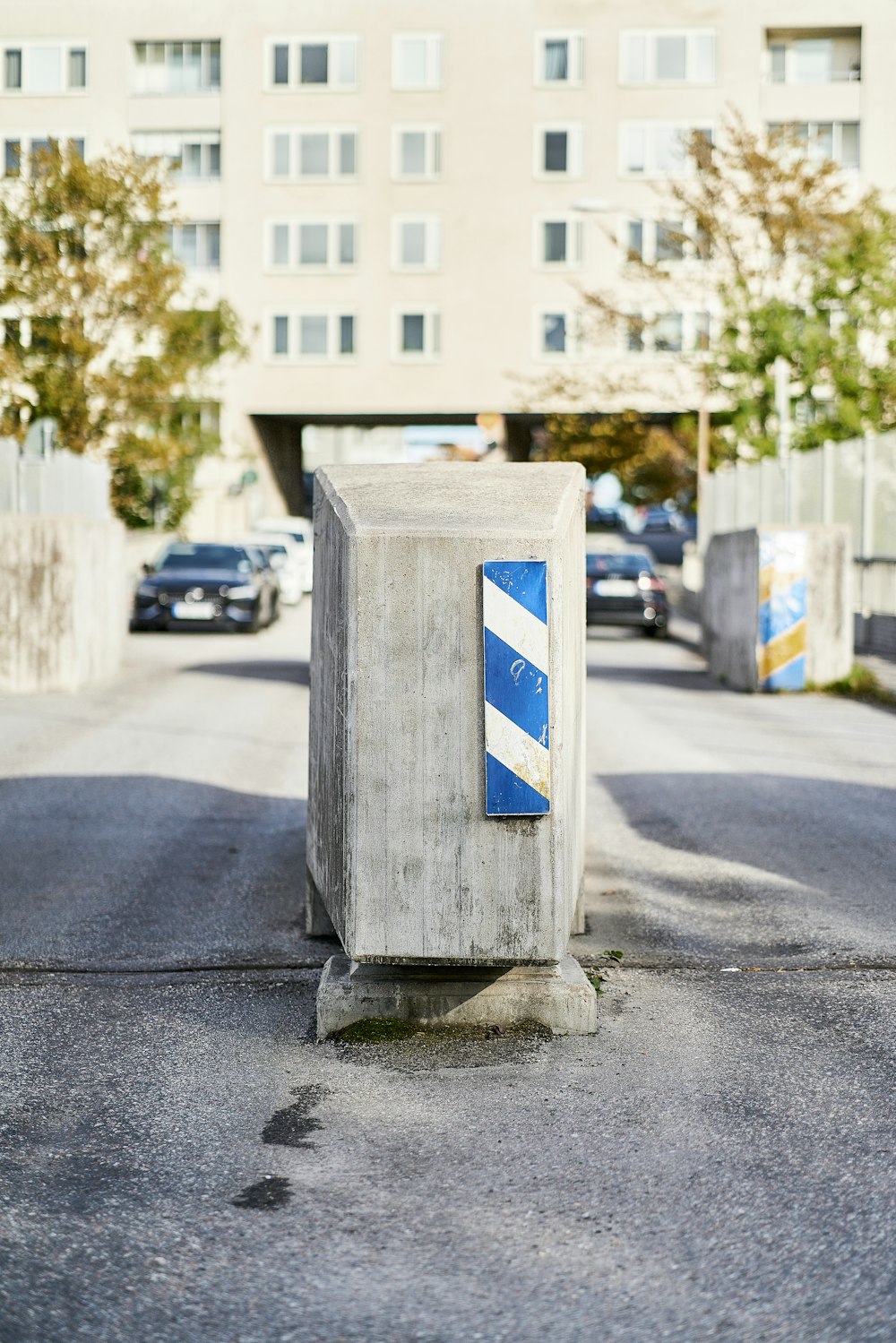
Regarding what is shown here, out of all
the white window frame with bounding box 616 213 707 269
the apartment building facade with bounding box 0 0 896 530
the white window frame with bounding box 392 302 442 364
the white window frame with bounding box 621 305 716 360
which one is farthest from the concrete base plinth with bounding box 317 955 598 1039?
the white window frame with bounding box 392 302 442 364

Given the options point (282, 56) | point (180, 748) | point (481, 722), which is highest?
point (282, 56)

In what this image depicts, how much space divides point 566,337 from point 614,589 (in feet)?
84.4

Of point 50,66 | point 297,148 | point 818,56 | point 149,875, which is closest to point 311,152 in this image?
point 297,148

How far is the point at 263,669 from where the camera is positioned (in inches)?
827

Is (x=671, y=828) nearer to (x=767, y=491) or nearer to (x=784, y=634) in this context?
(x=784, y=634)

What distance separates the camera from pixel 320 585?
6023 mm

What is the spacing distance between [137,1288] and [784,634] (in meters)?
16.0

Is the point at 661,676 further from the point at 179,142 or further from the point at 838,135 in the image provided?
the point at 179,142

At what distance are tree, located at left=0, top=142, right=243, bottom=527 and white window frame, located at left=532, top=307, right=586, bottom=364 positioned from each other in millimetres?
15135

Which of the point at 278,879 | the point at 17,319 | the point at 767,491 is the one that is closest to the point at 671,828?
the point at 278,879

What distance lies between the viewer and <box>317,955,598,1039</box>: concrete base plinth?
5.34 metres

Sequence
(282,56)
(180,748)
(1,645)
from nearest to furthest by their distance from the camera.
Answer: (180,748), (1,645), (282,56)

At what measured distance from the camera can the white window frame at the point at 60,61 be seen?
177ft

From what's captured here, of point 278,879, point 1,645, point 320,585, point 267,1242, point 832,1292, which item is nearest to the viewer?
point 832,1292
